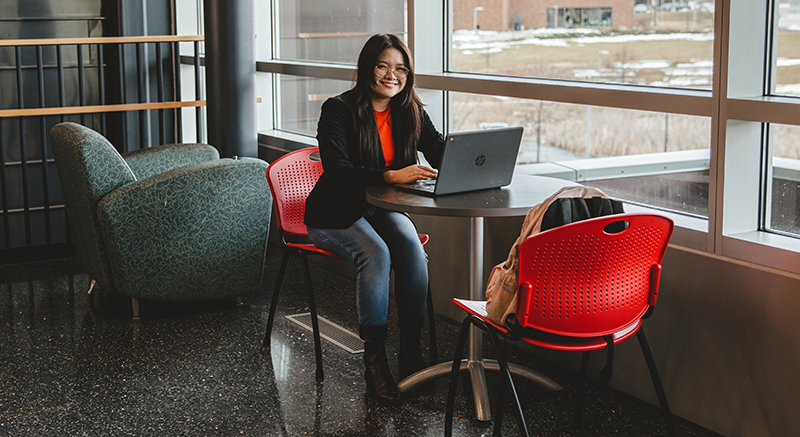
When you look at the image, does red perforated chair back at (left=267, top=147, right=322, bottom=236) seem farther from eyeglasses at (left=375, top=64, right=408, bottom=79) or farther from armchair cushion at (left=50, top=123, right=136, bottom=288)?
armchair cushion at (left=50, top=123, right=136, bottom=288)

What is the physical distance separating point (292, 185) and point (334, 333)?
2.22 ft

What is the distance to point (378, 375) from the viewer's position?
269 centimetres

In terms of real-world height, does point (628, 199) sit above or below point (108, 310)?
above

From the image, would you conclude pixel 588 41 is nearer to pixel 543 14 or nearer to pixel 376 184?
pixel 543 14

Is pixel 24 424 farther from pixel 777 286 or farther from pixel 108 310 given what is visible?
pixel 777 286

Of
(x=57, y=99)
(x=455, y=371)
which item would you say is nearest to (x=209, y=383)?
(x=455, y=371)

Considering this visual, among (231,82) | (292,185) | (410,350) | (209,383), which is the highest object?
(231,82)

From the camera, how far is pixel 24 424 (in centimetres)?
253

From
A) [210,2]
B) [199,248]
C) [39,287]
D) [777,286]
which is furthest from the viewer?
[210,2]

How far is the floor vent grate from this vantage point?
3219mm

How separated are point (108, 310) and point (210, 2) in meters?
1.98

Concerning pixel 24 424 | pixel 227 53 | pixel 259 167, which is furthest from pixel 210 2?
pixel 24 424

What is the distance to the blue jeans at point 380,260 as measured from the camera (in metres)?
2.69

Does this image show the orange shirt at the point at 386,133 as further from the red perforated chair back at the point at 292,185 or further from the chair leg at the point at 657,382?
the chair leg at the point at 657,382
